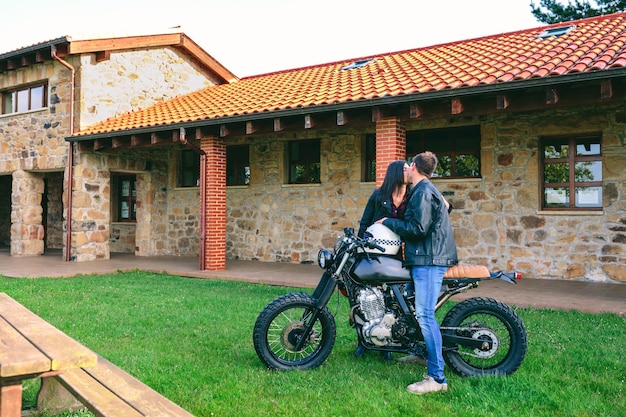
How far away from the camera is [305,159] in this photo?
11.5 m

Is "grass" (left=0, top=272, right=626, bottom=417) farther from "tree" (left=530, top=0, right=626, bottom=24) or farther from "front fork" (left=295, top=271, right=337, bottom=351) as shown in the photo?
"tree" (left=530, top=0, right=626, bottom=24)

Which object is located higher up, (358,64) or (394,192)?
(358,64)

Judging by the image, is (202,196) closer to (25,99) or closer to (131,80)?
(131,80)

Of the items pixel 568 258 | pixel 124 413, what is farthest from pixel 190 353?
pixel 568 258

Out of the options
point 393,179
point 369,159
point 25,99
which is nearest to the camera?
point 393,179

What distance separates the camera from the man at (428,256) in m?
3.43

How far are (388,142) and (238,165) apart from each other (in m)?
5.36

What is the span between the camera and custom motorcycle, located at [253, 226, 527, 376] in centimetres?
368

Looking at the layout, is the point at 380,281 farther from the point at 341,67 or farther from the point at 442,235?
the point at 341,67

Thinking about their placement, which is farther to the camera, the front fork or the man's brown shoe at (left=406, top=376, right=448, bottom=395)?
the front fork

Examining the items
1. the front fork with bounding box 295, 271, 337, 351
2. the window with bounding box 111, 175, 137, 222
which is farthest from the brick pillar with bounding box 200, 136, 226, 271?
the front fork with bounding box 295, 271, 337, 351

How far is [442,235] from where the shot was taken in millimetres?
3484

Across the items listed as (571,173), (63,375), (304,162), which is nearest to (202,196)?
(304,162)

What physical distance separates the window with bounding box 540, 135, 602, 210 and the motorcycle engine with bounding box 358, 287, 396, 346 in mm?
6069
